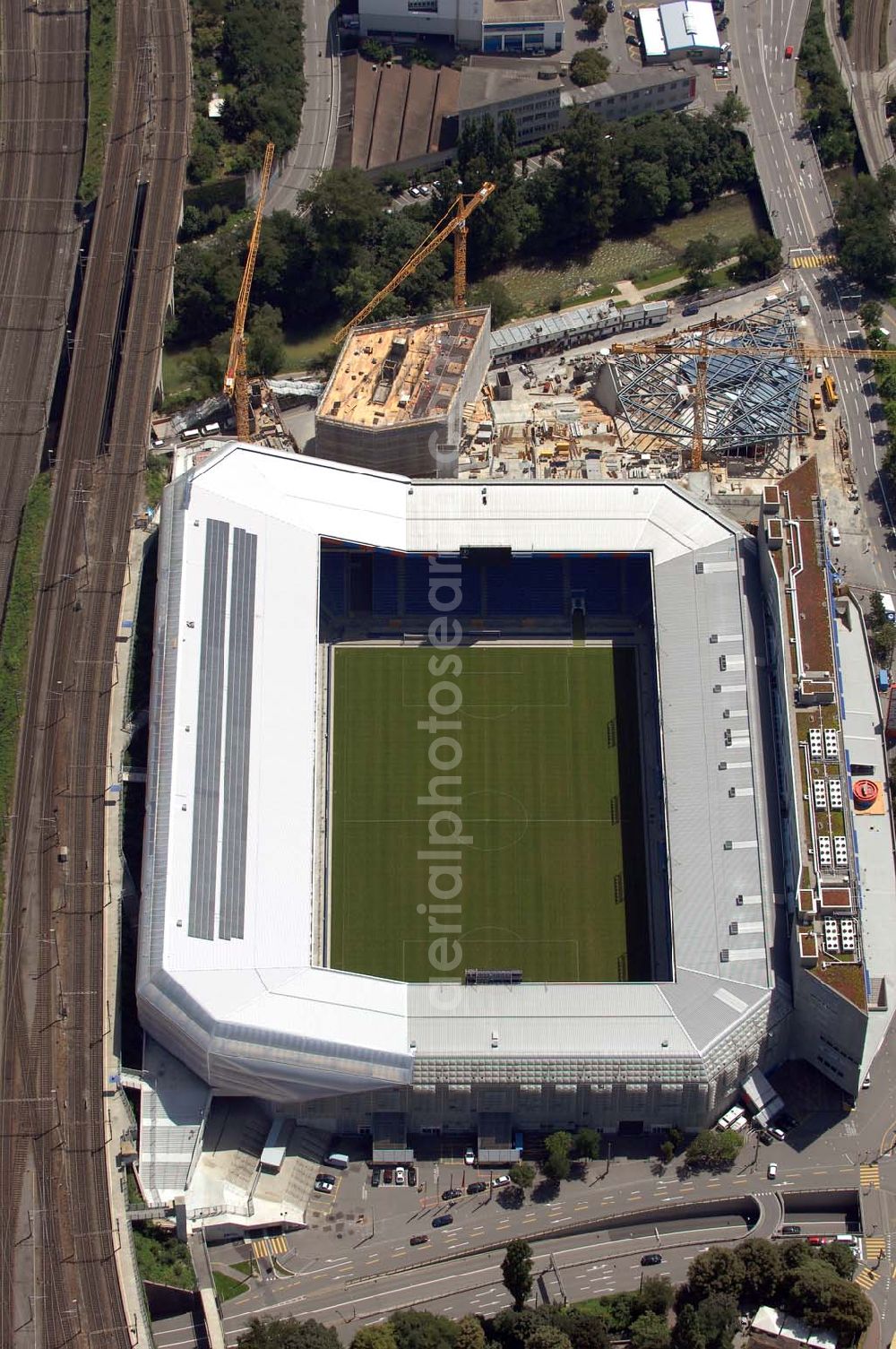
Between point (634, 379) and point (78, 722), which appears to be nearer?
point (78, 722)

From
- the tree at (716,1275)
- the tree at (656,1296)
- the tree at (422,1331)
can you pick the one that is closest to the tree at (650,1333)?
the tree at (656,1296)

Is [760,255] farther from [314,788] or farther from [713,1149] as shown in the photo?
[713,1149]

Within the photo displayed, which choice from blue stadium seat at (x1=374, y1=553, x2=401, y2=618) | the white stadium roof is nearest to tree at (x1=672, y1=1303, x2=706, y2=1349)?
the white stadium roof

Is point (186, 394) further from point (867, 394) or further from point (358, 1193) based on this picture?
point (358, 1193)

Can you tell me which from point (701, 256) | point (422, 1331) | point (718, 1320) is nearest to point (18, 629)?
point (422, 1331)

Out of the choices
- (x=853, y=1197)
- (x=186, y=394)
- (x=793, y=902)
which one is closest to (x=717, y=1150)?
(x=853, y=1197)
